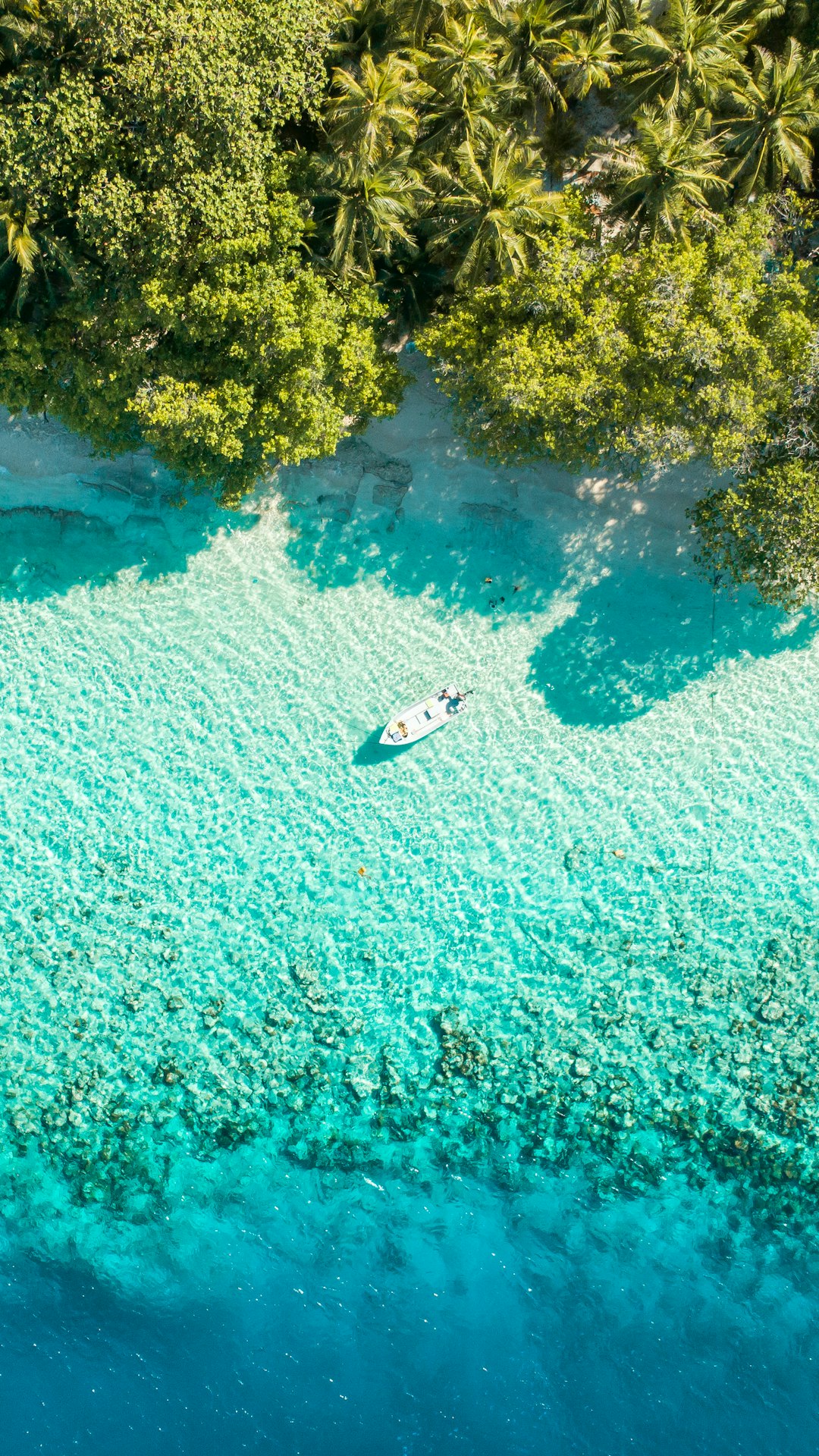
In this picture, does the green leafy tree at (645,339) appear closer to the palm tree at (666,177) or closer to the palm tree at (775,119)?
the palm tree at (666,177)

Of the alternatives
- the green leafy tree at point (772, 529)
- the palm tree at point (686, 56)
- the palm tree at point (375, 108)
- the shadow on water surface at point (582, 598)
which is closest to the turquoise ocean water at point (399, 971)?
the shadow on water surface at point (582, 598)

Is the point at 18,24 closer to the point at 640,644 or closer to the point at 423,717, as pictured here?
the point at 423,717

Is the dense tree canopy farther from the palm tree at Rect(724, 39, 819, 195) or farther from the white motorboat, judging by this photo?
the white motorboat

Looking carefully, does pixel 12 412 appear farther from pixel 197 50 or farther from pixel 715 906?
pixel 715 906

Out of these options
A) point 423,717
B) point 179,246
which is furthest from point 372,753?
point 179,246

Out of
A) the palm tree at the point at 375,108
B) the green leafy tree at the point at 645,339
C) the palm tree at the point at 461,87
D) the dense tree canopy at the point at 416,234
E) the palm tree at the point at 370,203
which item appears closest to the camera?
the dense tree canopy at the point at 416,234

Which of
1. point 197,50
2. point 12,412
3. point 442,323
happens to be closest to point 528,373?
point 442,323

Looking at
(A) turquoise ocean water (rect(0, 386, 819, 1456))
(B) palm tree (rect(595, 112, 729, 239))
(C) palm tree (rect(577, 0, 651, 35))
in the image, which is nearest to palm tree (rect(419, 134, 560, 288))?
(B) palm tree (rect(595, 112, 729, 239))
